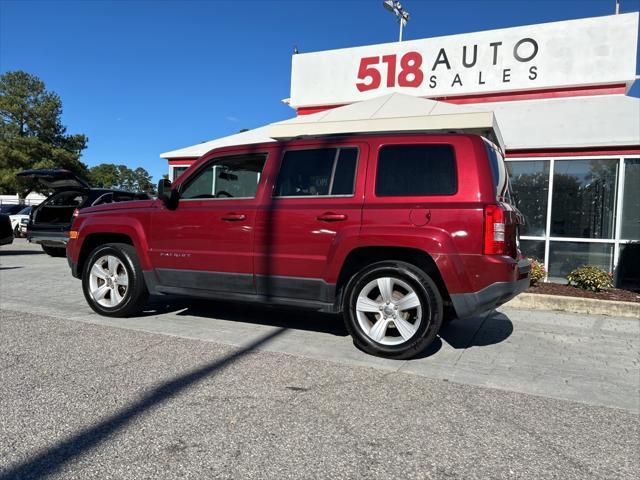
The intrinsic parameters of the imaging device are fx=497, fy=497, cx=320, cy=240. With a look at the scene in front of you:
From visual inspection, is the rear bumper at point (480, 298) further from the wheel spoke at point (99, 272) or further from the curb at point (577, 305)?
the wheel spoke at point (99, 272)

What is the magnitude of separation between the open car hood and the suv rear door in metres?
7.86

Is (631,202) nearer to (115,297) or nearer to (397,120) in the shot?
(397,120)

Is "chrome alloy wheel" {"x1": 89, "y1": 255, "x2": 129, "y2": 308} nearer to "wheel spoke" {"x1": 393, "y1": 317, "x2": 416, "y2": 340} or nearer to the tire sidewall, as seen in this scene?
the tire sidewall

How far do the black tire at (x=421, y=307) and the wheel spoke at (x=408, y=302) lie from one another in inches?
1.4

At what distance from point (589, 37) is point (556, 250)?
17.9 feet

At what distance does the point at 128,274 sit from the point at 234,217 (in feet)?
5.27

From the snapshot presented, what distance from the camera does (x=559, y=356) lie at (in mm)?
4914

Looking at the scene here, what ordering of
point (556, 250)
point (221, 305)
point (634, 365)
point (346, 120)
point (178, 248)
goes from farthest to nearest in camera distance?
point (556, 250) < point (346, 120) < point (221, 305) < point (178, 248) < point (634, 365)

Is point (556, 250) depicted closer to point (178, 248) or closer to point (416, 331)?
point (416, 331)

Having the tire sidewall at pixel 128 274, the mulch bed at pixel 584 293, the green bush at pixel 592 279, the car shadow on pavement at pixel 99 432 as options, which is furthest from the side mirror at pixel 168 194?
the green bush at pixel 592 279

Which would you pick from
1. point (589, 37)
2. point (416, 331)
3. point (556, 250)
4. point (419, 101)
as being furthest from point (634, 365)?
point (589, 37)

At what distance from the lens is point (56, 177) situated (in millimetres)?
10953

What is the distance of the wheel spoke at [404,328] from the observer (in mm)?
4363

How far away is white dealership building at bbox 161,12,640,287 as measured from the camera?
30.2ft
